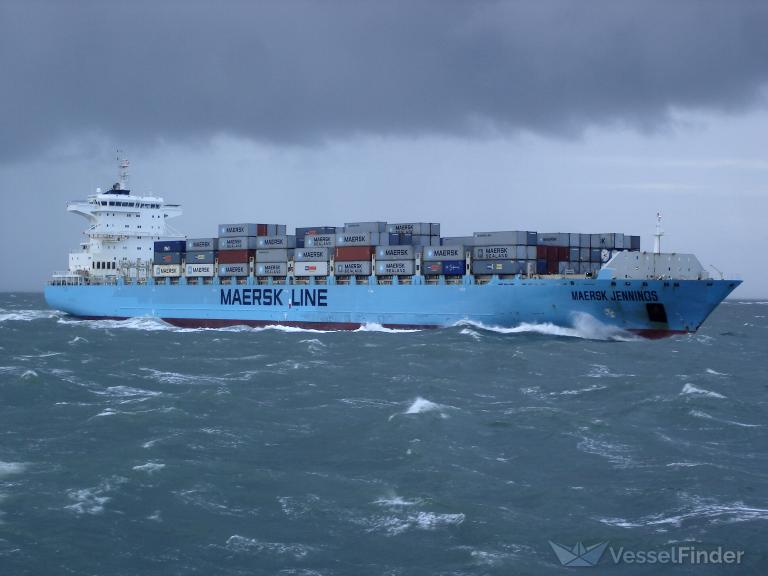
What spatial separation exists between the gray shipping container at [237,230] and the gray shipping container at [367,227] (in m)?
9.73

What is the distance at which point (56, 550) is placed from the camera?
16.5 metres

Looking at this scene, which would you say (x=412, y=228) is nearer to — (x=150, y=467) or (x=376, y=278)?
(x=376, y=278)

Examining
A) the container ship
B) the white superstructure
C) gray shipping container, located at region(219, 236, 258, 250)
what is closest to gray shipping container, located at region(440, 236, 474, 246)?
the container ship

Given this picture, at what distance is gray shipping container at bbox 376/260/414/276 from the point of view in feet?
198

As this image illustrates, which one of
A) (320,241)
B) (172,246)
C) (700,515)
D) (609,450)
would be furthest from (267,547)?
(172,246)

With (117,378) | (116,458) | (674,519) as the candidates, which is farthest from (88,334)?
(674,519)

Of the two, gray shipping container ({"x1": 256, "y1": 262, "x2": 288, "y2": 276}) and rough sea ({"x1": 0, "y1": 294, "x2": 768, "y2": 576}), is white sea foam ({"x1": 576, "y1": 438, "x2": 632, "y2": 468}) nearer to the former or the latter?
rough sea ({"x1": 0, "y1": 294, "x2": 768, "y2": 576})

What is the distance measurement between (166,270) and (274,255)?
13.1 metres

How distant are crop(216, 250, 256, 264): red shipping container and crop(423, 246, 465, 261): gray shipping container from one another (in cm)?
1752

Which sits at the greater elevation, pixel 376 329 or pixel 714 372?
pixel 376 329

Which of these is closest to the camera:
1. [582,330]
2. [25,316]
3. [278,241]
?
[582,330]

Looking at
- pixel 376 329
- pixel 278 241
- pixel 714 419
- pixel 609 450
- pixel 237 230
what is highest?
pixel 237 230

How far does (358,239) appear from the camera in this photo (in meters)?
64.0

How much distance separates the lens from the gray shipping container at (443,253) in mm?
59125
